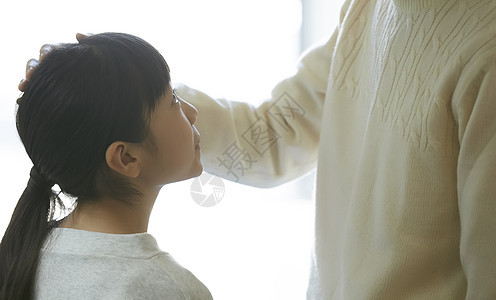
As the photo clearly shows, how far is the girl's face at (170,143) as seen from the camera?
850 mm

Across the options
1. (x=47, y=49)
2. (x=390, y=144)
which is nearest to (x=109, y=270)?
(x=47, y=49)

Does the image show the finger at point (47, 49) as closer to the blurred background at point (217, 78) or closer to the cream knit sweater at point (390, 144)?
the cream knit sweater at point (390, 144)

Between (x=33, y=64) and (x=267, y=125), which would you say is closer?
(x=33, y=64)

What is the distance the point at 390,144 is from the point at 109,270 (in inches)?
17.6

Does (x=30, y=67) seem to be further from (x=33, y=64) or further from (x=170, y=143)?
(x=170, y=143)

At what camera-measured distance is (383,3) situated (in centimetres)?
100

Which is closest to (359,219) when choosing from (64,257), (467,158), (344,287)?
(344,287)

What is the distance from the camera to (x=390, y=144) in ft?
3.09

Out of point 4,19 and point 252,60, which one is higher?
point 4,19

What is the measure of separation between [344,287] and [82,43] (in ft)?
1.78

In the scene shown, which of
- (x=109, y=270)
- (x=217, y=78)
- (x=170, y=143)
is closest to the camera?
(x=109, y=270)

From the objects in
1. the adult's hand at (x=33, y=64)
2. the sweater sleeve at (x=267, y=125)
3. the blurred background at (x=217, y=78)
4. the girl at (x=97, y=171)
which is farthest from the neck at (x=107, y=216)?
the blurred background at (x=217, y=78)

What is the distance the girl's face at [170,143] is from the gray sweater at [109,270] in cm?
10

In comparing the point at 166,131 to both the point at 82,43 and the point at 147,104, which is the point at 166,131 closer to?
the point at 147,104
